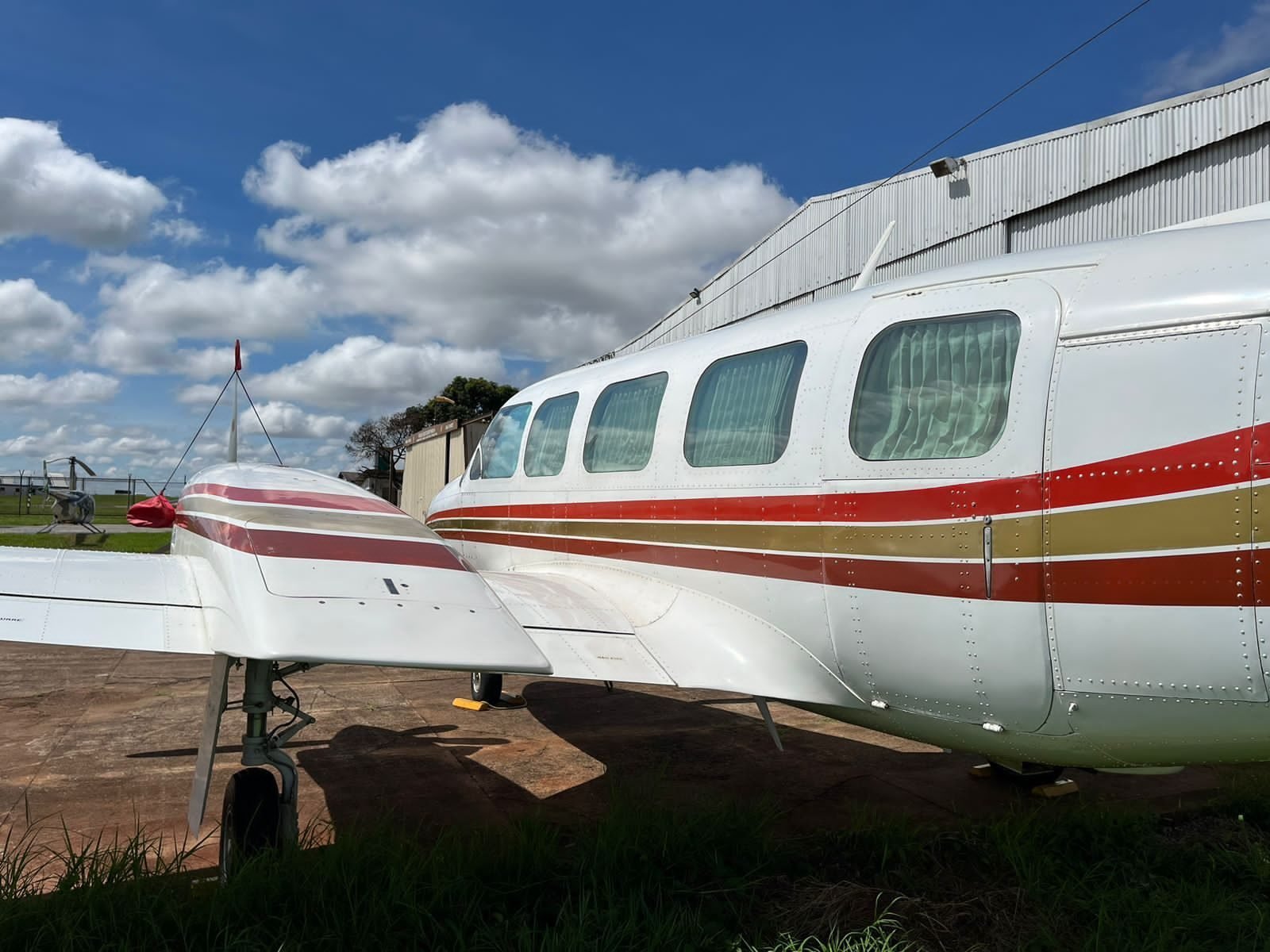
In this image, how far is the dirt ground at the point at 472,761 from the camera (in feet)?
17.1

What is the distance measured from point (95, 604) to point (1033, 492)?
4036mm

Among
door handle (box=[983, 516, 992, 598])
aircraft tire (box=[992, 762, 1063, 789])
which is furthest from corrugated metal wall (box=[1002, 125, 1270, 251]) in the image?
door handle (box=[983, 516, 992, 598])

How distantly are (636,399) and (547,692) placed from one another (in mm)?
4361

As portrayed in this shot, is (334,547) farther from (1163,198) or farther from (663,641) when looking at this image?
(1163,198)

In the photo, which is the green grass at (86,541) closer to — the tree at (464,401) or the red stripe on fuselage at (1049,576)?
the red stripe on fuselage at (1049,576)

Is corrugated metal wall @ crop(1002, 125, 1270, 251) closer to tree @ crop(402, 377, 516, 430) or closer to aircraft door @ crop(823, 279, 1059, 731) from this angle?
aircraft door @ crop(823, 279, 1059, 731)

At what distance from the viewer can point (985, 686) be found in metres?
3.34

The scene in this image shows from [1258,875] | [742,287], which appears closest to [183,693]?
[1258,875]

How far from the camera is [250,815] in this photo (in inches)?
160

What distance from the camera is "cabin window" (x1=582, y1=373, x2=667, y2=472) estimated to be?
5.18 meters

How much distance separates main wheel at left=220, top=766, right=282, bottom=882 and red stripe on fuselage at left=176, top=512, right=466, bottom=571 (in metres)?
1.13

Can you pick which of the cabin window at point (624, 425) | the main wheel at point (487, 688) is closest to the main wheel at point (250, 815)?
the cabin window at point (624, 425)

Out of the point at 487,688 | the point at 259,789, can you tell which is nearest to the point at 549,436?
the point at 487,688

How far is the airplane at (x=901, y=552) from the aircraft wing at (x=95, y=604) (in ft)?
0.06
